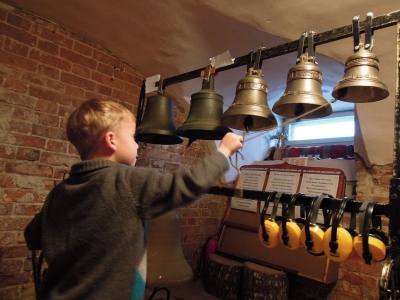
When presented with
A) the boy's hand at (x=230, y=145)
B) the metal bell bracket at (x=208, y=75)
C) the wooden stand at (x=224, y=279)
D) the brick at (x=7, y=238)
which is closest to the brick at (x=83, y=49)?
the metal bell bracket at (x=208, y=75)

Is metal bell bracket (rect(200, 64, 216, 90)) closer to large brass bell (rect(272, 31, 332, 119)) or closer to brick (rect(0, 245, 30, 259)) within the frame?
large brass bell (rect(272, 31, 332, 119))

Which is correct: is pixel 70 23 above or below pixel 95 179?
above

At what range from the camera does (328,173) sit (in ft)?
7.83

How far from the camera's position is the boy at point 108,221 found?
2.62ft

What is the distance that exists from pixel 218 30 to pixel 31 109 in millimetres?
1215

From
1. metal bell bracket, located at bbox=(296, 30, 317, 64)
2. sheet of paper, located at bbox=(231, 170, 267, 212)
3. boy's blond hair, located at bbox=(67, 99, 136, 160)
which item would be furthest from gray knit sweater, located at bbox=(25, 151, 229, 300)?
sheet of paper, located at bbox=(231, 170, 267, 212)

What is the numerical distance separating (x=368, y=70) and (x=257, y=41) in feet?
3.01

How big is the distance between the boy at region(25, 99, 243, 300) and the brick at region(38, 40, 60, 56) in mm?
1335

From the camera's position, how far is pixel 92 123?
3.08ft

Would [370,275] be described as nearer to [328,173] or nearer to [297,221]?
[328,173]

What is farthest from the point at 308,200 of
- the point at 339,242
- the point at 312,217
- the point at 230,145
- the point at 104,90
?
the point at 104,90

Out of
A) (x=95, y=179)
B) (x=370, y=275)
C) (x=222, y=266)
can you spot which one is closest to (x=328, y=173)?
(x=370, y=275)

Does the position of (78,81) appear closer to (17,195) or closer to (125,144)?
(17,195)

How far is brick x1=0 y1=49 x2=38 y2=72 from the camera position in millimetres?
1700
